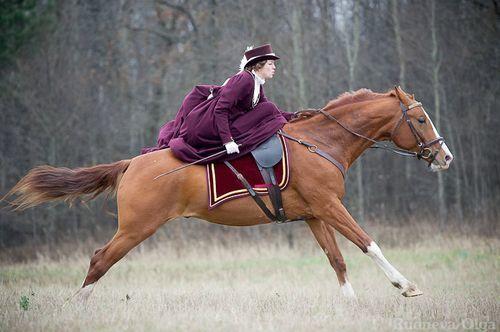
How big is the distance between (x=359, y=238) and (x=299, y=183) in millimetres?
908

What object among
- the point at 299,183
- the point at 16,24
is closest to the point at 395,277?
the point at 299,183

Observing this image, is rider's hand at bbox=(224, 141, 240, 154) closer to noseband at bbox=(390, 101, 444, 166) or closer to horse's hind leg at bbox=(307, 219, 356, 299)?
horse's hind leg at bbox=(307, 219, 356, 299)

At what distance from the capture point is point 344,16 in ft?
60.8

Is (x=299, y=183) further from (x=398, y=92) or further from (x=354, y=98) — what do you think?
(x=398, y=92)

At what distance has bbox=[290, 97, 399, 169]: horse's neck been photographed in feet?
23.6

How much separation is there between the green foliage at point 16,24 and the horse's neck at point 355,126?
13.3 meters

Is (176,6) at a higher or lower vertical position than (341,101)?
higher

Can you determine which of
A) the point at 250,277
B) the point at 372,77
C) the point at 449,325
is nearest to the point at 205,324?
the point at 449,325

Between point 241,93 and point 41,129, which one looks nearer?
point 241,93

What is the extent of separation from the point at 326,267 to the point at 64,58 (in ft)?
35.3

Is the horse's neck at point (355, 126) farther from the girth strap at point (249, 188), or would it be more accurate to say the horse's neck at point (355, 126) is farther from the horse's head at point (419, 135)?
the girth strap at point (249, 188)


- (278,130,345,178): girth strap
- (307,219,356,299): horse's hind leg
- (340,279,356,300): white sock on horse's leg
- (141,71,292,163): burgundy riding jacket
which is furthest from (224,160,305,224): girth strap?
(340,279,356,300): white sock on horse's leg

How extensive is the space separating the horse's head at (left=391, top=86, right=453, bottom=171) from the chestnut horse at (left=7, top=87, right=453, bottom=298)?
0.04ft

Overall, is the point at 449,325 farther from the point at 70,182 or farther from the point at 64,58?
the point at 64,58
